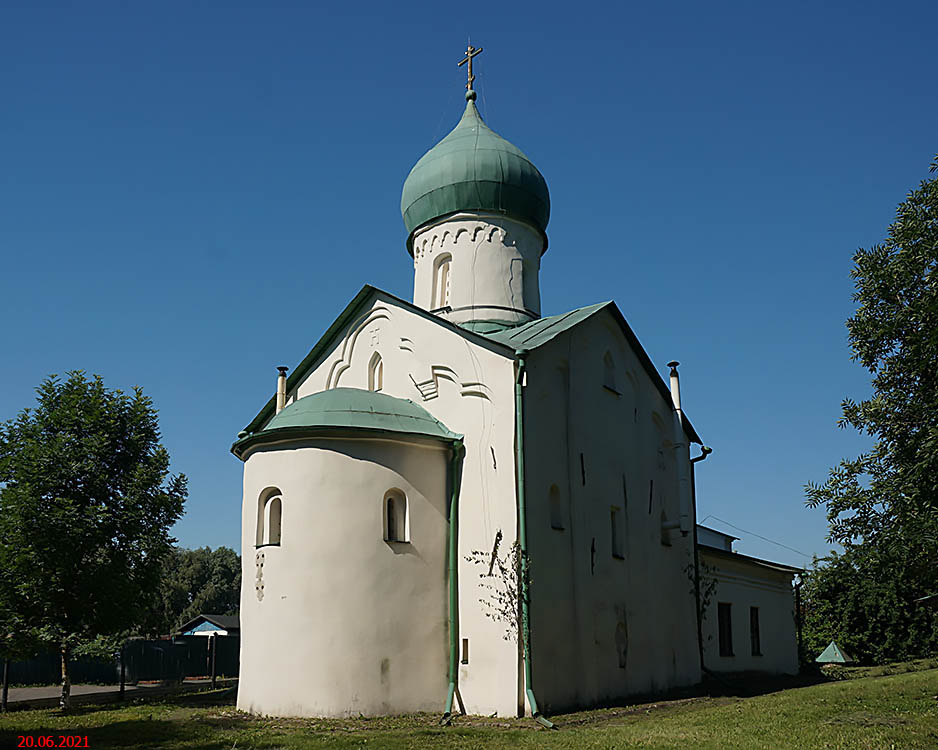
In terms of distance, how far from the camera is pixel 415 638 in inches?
567

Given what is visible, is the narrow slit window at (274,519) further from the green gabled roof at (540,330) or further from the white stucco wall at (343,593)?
the green gabled roof at (540,330)

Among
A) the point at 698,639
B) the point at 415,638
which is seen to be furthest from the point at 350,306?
the point at 698,639

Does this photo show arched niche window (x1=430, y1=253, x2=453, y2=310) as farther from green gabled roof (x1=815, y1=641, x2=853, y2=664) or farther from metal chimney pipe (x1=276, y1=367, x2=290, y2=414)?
green gabled roof (x1=815, y1=641, x2=853, y2=664)

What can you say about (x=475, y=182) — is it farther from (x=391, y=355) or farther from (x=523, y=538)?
(x=523, y=538)

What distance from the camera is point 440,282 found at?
19688 millimetres

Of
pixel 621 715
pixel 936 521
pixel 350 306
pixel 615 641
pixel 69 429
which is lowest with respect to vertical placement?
pixel 621 715

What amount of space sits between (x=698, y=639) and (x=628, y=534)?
13.2 feet

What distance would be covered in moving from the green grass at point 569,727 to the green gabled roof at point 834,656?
15.8 metres

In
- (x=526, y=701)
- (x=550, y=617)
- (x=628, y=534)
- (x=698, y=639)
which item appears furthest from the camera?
(x=698, y=639)

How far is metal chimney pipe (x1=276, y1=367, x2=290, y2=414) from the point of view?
18703 mm

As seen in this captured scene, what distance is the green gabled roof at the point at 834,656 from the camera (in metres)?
31.0

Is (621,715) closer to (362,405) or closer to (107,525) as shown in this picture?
(362,405)

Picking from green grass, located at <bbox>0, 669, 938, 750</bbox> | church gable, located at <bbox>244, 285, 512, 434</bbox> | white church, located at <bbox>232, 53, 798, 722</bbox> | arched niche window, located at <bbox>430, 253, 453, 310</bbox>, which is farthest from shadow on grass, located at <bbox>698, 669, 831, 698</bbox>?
arched niche window, located at <bbox>430, 253, 453, 310</bbox>

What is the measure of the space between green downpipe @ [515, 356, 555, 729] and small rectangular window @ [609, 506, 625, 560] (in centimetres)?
319
